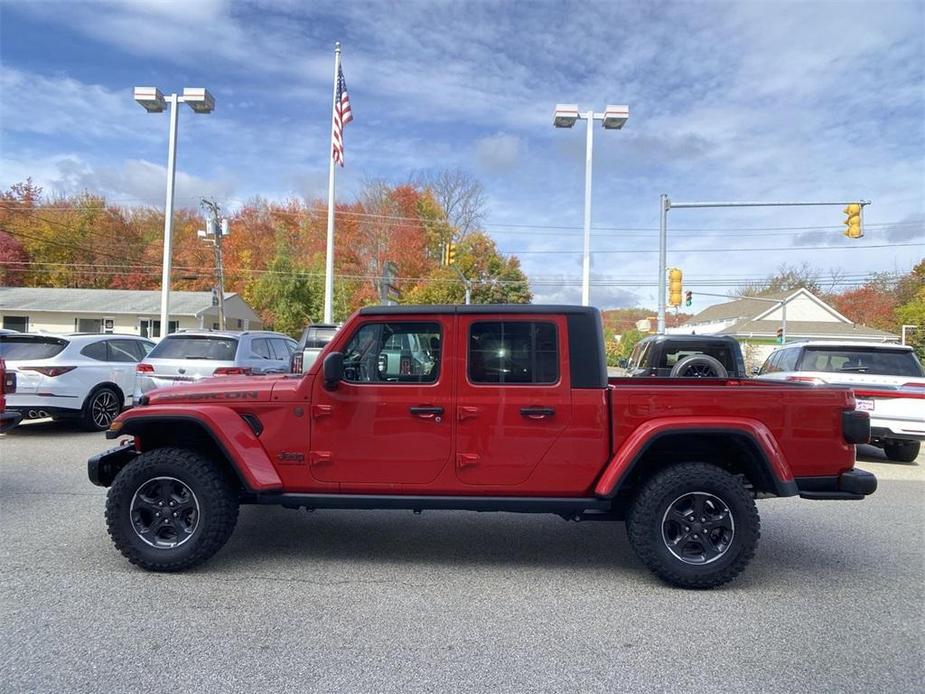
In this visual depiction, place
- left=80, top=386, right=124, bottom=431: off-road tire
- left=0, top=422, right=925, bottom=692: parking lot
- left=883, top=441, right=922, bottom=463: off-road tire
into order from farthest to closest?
left=80, top=386, right=124, bottom=431: off-road tire → left=883, top=441, right=922, bottom=463: off-road tire → left=0, top=422, right=925, bottom=692: parking lot

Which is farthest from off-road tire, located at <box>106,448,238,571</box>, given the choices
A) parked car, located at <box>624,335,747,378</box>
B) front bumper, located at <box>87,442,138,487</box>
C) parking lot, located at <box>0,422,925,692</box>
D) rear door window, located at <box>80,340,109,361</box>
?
parked car, located at <box>624,335,747,378</box>

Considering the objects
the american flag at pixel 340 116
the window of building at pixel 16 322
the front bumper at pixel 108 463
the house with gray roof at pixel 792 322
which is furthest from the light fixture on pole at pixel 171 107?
the house with gray roof at pixel 792 322

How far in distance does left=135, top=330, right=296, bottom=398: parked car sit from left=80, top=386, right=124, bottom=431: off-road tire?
25.8 inches

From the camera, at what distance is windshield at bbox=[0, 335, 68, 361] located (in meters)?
10.2

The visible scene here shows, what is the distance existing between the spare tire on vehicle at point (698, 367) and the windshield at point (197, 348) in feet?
22.6

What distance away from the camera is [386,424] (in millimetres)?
4449

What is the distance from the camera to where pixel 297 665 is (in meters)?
3.28

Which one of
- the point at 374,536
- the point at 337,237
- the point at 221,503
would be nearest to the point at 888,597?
the point at 374,536

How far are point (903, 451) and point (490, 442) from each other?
28.3 ft

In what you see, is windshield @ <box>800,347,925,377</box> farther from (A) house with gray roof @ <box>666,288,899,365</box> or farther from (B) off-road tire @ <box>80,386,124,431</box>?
(A) house with gray roof @ <box>666,288,899,365</box>

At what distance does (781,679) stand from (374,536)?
125 inches

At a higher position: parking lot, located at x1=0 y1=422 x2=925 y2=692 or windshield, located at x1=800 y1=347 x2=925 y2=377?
windshield, located at x1=800 y1=347 x2=925 y2=377

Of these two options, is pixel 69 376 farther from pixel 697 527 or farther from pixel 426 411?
pixel 697 527

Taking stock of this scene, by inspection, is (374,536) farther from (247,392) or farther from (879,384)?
(879,384)
